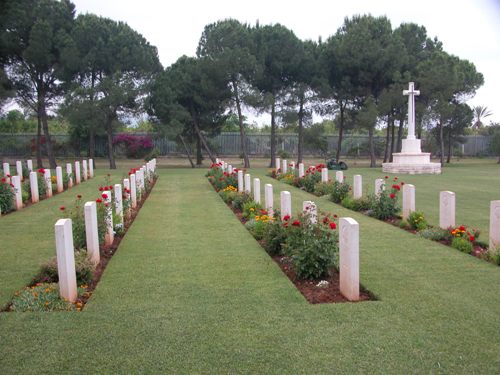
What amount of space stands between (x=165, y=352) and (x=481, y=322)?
283cm

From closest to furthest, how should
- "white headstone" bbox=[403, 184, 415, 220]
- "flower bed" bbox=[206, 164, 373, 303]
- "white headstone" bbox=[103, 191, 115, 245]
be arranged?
"flower bed" bbox=[206, 164, 373, 303] < "white headstone" bbox=[103, 191, 115, 245] < "white headstone" bbox=[403, 184, 415, 220]

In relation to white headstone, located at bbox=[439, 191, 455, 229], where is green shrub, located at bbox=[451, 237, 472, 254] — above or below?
below

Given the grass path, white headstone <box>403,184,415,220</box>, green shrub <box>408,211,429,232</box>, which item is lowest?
the grass path

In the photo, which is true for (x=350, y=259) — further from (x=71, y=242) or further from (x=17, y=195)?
(x=17, y=195)

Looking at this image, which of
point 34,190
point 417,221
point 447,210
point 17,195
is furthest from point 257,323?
point 34,190

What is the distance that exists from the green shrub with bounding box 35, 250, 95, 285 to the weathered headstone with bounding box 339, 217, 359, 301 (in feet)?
9.73

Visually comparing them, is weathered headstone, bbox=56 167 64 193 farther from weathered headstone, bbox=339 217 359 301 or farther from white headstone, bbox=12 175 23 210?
weathered headstone, bbox=339 217 359 301

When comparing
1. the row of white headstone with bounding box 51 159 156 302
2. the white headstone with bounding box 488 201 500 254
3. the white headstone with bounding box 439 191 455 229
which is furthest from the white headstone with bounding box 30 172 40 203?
the white headstone with bounding box 488 201 500 254

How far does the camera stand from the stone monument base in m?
25.7

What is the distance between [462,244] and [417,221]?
1679mm

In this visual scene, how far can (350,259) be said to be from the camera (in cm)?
512

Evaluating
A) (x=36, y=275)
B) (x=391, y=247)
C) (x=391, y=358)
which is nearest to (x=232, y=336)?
(x=391, y=358)

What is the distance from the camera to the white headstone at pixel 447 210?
320 inches

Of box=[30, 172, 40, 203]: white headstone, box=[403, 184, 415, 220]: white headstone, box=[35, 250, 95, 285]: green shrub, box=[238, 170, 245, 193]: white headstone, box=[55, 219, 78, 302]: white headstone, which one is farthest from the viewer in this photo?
box=[238, 170, 245, 193]: white headstone
